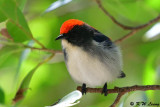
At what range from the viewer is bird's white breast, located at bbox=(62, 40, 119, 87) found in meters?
3.23

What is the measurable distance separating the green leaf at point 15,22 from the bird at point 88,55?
1.31 ft

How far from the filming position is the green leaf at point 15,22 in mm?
3198

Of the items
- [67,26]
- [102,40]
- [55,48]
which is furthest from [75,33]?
[55,48]

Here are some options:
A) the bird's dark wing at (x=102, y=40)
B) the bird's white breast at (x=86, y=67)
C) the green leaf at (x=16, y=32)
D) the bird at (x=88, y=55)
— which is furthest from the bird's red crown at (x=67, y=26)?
the green leaf at (x=16, y=32)

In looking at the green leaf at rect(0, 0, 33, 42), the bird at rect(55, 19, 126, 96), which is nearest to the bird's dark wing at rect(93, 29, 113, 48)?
the bird at rect(55, 19, 126, 96)

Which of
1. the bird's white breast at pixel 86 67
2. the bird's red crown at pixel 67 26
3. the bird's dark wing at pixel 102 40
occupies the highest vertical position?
the bird's red crown at pixel 67 26

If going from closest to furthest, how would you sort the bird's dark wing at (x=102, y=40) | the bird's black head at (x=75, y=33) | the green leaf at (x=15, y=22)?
the green leaf at (x=15, y=22) → the bird's black head at (x=75, y=33) → the bird's dark wing at (x=102, y=40)

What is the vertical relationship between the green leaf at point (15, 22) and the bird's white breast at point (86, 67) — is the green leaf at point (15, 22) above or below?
above

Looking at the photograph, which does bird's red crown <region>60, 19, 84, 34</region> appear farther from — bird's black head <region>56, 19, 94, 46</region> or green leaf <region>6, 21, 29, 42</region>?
green leaf <region>6, 21, 29, 42</region>

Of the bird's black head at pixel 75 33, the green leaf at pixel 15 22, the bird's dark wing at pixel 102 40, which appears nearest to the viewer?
the green leaf at pixel 15 22

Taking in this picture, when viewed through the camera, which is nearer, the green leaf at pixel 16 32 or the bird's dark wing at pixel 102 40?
the green leaf at pixel 16 32

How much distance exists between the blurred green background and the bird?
0.34m

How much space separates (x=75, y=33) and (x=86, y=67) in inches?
16.4

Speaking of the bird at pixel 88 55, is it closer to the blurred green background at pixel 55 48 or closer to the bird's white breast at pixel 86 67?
the bird's white breast at pixel 86 67
